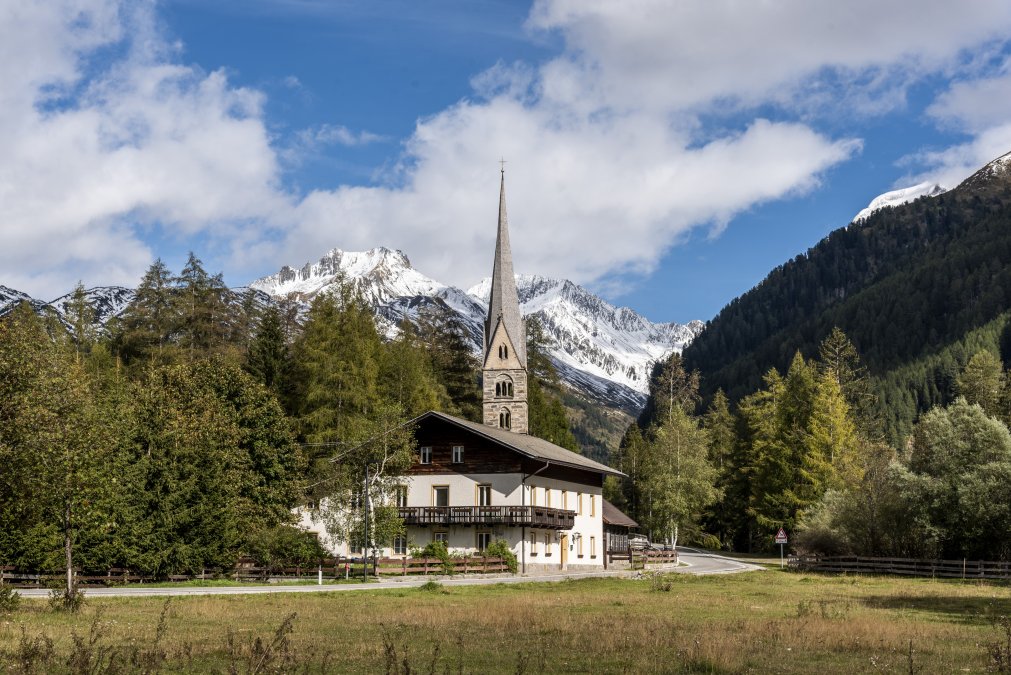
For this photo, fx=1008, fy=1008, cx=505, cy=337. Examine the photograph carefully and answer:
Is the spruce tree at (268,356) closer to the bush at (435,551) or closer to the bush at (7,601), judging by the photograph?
the bush at (435,551)

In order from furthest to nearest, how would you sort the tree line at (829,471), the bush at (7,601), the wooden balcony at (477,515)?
the wooden balcony at (477,515)
the tree line at (829,471)
the bush at (7,601)

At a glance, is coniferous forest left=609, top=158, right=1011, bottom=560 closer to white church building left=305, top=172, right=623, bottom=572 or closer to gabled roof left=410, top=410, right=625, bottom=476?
white church building left=305, top=172, right=623, bottom=572

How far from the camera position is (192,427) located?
45562mm

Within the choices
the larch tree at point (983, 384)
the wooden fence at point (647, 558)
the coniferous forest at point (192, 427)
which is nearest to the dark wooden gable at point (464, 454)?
the coniferous forest at point (192, 427)

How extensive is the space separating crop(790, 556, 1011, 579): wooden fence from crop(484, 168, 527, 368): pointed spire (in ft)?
91.0

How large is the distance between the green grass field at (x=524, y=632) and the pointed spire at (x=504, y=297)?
3936cm

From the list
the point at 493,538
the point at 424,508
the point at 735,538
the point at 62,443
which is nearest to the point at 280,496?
the point at 424,508

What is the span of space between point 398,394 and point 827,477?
30.6 meters

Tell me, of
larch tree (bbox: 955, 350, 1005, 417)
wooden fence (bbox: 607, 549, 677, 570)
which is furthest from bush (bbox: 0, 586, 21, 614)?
larch tree (bbox: 955, 350, 1005, 417)

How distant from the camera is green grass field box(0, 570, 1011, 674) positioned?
16.1 meters

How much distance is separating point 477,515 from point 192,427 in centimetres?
1736

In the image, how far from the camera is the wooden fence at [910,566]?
47.2m

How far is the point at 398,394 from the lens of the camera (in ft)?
233

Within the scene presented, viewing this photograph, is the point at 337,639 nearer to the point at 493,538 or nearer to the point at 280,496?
the point at 280,496
